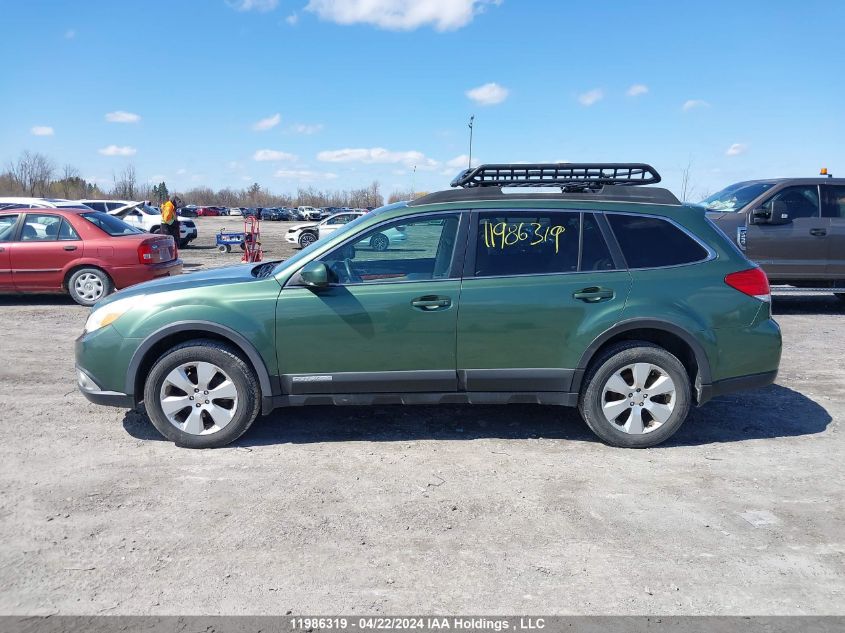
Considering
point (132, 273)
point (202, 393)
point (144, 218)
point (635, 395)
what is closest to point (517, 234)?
point (635, 395)

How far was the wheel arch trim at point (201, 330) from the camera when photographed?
14.9 feet

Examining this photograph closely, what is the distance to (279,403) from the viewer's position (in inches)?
184

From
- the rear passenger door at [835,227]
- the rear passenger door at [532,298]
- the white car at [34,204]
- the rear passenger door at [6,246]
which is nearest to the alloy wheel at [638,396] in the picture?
the rear passenger door at [532,298]

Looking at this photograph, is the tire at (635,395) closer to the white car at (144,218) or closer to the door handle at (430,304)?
the door handle at (430,304)

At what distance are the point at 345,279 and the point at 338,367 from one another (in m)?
0.63

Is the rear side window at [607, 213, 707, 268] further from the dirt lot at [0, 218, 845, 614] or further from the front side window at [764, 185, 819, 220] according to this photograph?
the front side window at [764, 185, 819, 220]

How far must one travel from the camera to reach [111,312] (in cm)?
472

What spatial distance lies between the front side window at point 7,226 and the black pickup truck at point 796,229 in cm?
1089

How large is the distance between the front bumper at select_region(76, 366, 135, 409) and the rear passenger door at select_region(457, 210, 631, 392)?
237 centimetres

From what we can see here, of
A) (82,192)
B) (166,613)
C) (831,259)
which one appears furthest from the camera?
(82,192)

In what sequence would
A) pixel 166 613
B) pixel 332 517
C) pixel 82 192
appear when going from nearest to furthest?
pixel 166 613, pixel 332 517, pixel 82 192

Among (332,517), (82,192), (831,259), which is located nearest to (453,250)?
(332,517)

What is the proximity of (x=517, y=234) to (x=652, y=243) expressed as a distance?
0.99 m

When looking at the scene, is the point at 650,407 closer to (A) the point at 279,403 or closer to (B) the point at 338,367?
(B) the point at 338,367
